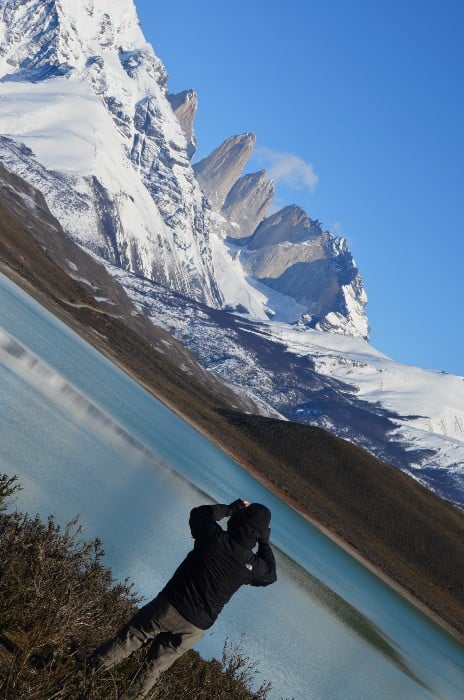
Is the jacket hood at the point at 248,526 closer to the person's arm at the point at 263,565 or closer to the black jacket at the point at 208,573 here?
the black jacket at the point at 208,573

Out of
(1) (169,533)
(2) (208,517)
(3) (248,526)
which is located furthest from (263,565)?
(1) (169,533)

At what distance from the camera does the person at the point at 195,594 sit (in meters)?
10.2

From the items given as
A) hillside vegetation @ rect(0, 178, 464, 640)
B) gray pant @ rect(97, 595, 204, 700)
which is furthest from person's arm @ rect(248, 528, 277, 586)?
hillside vegetation @ rect(0, 178, 464, 640)

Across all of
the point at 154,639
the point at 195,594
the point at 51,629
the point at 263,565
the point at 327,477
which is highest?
the point at 327,477

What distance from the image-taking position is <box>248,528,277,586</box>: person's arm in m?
10.6

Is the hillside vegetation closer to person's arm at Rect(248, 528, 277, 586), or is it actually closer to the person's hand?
person's arm at Rect(248, 528, 277, 586)

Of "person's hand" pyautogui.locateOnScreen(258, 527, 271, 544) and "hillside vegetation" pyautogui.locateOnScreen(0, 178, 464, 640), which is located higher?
"hillside vegetation" pyautogui.locateOnScreen(0, 178, 464, 640)

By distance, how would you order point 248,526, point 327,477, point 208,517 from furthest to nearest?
1. point 327,477
2. point 208,517
3. point 248,526

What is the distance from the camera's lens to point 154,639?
34.2ft

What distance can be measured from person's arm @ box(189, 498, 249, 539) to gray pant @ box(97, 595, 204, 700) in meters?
0.94

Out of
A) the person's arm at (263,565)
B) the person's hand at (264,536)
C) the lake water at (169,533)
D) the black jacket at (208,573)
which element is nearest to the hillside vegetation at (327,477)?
the lake water at (169,533)

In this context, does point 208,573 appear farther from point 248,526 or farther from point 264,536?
point 264,536

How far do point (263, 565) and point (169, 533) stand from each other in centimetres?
2086

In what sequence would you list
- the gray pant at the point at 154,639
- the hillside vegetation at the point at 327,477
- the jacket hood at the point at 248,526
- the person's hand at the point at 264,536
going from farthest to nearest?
the hillside vegetation at the point at 327,477
the person's hand at the point at 264,536
the jacket hood at the point at 248,526
the gray pant at the point at 154,639
